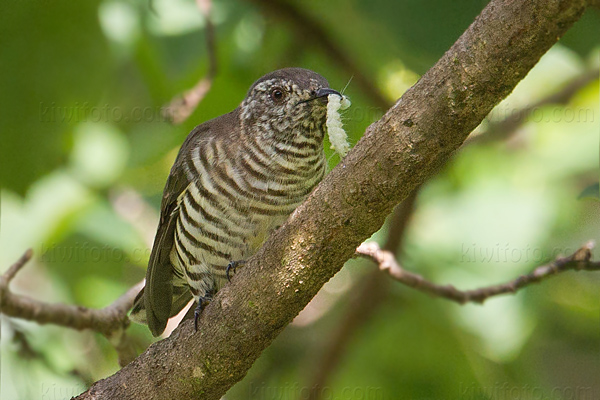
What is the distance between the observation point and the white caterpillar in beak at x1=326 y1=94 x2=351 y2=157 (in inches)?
112

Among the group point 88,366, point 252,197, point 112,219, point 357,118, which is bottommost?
point 88,366

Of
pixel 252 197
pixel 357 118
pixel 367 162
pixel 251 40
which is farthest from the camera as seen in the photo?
pixel 251 40

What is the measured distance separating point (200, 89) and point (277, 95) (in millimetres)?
919

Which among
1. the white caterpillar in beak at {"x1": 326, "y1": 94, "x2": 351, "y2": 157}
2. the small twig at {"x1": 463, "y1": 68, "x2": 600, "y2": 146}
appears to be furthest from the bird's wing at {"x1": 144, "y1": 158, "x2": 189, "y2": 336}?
the small twig at {"x1": 463, "y1": 68, "x2": 600, "y2": 146}

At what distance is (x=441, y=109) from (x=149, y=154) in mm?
2736

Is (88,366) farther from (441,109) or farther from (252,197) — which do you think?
(441,109)

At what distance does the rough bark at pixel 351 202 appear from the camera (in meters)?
2.01

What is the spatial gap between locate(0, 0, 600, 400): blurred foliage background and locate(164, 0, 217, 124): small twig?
76mm

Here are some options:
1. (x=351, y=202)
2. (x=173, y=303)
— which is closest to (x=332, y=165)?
(x=173, y=303)

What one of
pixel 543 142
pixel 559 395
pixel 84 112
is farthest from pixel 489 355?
pixel 84 112

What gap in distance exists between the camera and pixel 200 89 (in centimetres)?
426

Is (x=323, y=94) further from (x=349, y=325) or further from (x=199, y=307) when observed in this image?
(x=349, y=325)

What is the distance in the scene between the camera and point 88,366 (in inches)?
179

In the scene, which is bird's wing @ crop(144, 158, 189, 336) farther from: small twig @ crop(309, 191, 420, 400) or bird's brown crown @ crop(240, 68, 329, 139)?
small twig @ crop(309, 191, 420, 400)
